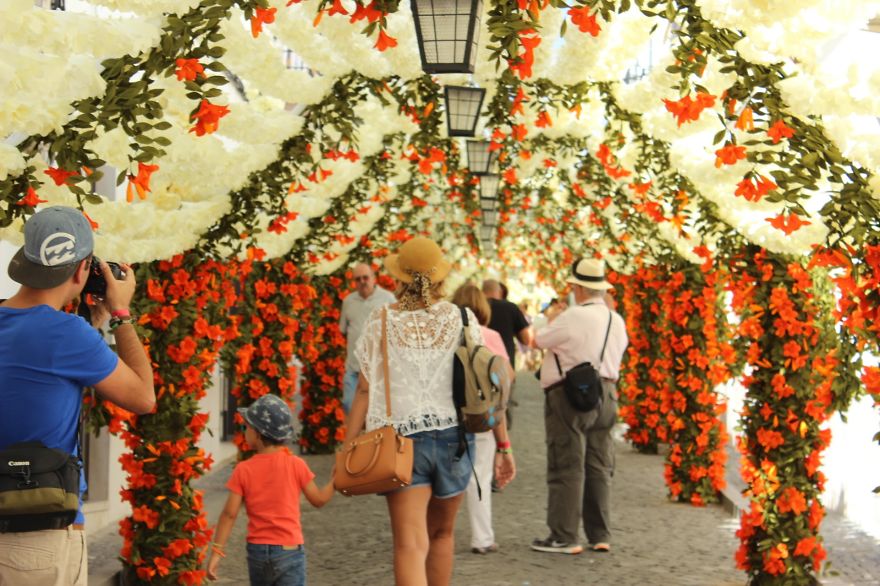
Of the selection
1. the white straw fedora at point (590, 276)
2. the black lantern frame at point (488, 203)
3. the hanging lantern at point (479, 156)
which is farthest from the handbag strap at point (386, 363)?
the black lantern frame at point (488, 203)

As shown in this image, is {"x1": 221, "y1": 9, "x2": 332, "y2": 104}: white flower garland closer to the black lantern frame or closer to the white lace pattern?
the white lace pattern

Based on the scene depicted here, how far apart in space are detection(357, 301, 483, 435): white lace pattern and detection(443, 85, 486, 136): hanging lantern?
10.9 ft

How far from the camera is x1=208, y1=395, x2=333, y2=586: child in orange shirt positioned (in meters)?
5.26

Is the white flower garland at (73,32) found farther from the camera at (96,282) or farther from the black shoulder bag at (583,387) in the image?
the black shoulder bag at (583,387)

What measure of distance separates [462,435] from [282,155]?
3.45 metres

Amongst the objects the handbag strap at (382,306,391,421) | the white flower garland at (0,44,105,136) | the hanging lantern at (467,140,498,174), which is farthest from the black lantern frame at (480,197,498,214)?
the white flower garland at (0,44,105,136)

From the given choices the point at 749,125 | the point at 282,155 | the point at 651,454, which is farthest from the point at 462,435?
the point at 651,454

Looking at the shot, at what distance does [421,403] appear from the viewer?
515 centimetres

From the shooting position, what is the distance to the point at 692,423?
35.8 ft

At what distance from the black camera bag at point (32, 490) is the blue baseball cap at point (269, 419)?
204 centimetres

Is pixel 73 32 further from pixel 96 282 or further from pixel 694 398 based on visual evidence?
pixel 694 398

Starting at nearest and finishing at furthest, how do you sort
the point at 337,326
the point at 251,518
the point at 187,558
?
the point at 251,518 < the point at 187,558 < the point at 337,326

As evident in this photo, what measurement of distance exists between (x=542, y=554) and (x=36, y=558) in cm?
544

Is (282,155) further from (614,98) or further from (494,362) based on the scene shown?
(494,362)
